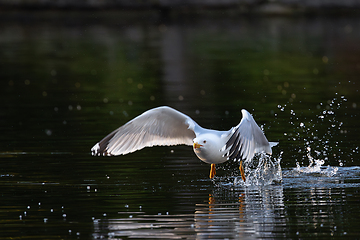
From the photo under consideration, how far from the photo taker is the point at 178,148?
1148 cm

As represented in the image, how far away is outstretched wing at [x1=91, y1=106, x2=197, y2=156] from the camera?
31.4 feet

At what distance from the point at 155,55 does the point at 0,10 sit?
84.9 feet

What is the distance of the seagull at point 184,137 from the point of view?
27.5 feet

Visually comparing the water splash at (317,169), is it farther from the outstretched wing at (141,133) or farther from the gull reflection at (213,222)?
the outstretched wing at (141,133)

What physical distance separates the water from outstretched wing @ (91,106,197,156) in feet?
1.22

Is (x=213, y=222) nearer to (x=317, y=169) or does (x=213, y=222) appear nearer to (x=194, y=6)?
(x=317, y=169)

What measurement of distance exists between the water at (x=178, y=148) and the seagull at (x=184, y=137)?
0.39 meters

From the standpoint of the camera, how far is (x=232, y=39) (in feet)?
117

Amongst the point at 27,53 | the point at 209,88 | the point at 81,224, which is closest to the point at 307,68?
the point at 209,88

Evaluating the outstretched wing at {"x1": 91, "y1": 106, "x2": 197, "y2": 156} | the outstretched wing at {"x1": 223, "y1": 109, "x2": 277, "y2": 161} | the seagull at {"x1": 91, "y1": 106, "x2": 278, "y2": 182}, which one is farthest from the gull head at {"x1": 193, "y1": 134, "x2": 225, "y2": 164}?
the outstretched wing at {"x1": 91, "y1": 106, "x2": 197, "y2": 156}

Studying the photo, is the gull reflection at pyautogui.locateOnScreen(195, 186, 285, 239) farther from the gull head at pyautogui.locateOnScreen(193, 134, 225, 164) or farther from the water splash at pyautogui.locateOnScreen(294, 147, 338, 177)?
the water splash at pyautogui.locateOnScreen(294, 147, 338, 177)

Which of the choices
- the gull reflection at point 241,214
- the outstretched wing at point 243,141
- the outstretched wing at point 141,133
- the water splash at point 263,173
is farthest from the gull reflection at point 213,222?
the outstretched wing at point 141,133

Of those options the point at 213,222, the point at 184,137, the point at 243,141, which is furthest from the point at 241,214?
the point at 184,137

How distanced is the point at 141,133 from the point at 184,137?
0.61m
